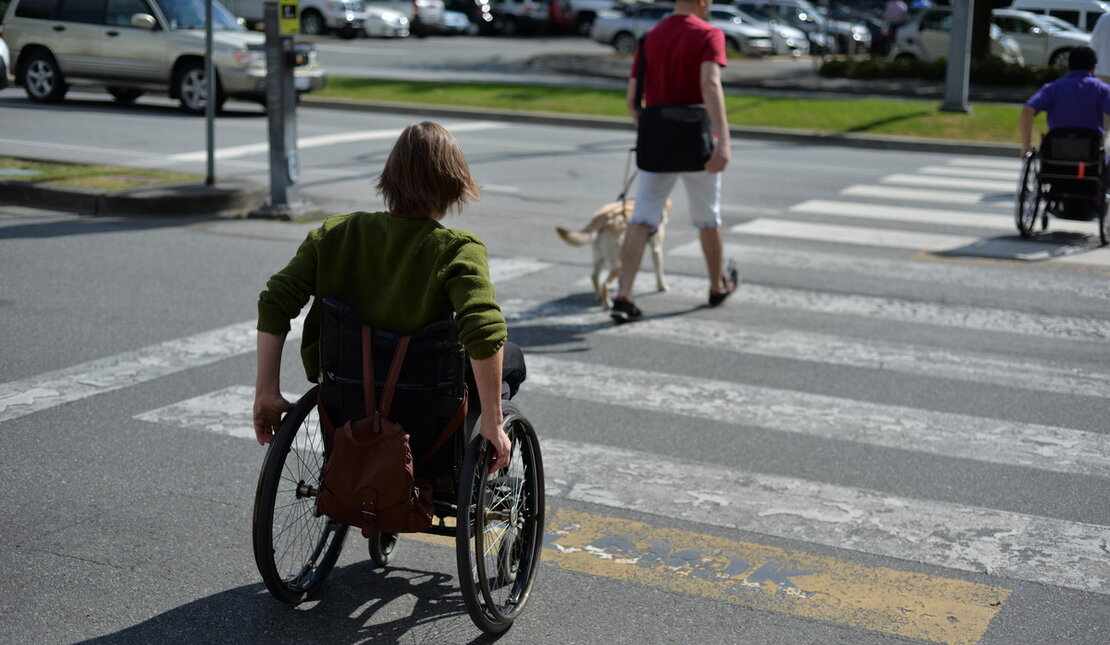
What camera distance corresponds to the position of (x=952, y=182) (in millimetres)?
14188

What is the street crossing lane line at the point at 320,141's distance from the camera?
566 inches

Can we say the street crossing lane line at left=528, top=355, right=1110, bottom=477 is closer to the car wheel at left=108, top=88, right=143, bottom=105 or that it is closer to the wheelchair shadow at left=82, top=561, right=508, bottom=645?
the wheelchair shadow at left=82, top=561, right=508, bottom=645

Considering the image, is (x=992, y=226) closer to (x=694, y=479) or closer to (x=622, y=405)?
(x=622, y=405)

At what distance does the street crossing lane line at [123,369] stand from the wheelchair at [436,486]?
2312 millimetres

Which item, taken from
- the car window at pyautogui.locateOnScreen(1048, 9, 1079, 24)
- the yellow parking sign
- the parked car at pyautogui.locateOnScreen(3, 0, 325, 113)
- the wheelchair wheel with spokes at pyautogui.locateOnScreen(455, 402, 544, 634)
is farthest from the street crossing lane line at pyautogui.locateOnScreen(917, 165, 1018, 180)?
the wheelchair wheel with spokes at pyautogui.locateOnScreen(455, 402, 544, 634)

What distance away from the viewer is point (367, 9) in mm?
39750

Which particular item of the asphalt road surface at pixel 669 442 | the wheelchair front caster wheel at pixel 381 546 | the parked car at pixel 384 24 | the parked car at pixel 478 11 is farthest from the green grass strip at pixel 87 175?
the parked car at pixel 478 11

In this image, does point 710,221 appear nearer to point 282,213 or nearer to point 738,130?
point 282,213

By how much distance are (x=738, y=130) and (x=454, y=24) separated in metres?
27.2

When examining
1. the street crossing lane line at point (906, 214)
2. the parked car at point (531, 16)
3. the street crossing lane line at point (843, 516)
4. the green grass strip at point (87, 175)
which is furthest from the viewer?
the parked car at point (531, 16)

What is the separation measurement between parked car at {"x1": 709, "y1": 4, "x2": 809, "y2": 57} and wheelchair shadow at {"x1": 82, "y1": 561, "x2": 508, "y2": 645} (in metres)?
31.5

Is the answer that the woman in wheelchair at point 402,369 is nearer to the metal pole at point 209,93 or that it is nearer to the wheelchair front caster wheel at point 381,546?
the wheelchair front caster wheel at point 381,546

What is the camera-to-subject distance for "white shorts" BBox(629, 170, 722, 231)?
7.82 m

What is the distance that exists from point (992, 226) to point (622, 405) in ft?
21.4
